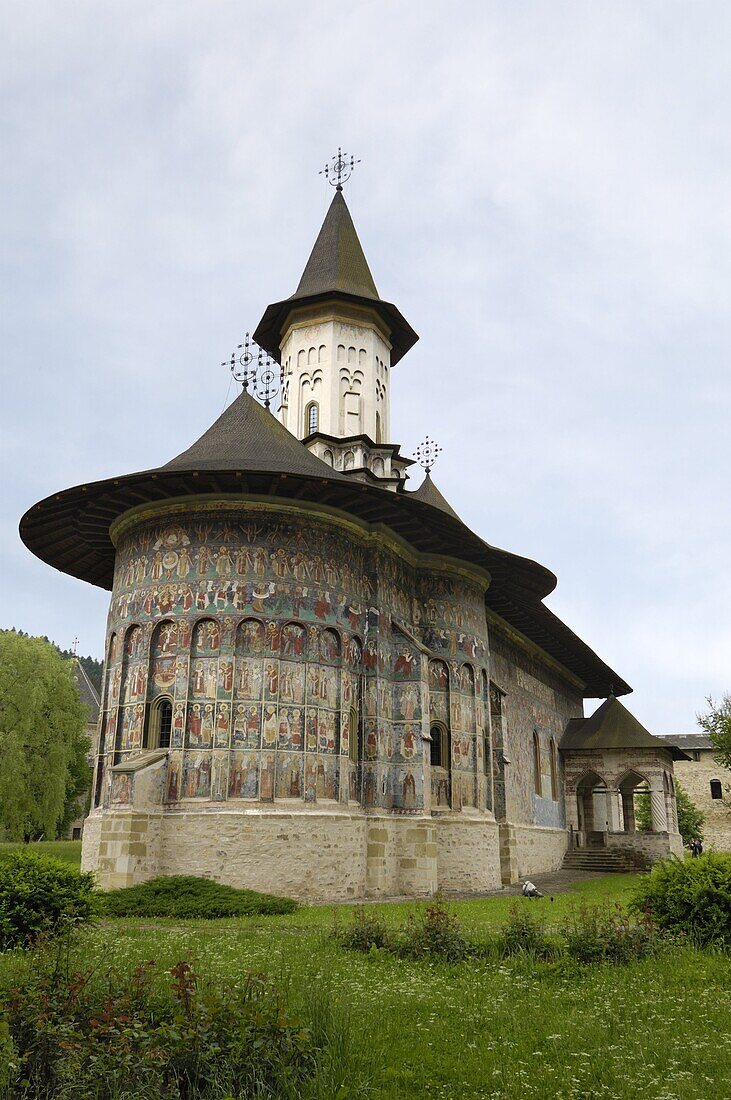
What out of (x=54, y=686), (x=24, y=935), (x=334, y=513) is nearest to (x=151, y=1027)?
(x=24, y=935)

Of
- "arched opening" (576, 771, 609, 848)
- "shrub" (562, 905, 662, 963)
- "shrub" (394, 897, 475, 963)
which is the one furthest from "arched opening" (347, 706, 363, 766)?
"arched opening" (576, 771, 609, 848)

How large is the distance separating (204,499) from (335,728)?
17.6ft

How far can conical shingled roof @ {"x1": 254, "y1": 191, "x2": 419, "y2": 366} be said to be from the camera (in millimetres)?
29453

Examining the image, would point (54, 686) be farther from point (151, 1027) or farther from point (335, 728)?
point (151, 1027)

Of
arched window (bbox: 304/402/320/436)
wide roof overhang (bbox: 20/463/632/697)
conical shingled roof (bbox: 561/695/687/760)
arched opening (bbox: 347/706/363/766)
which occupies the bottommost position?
arched opening (bbox: 347/706/363/766)

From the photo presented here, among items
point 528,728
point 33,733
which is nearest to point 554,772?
Result: point 528,728

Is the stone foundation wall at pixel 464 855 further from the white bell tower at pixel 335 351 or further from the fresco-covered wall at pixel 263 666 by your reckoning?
the white bell tower at pixel 335 351

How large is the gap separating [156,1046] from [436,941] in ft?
16.8

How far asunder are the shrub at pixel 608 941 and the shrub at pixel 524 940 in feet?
0.74

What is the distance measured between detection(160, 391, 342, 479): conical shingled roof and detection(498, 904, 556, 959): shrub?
33.0 feet

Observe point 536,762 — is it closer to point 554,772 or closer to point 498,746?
point 554,772

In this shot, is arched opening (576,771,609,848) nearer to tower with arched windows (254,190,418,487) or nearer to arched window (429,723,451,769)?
arched window (429,723,451,769)

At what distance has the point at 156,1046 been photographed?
5234mm

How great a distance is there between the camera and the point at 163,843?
Result: 17047mm
